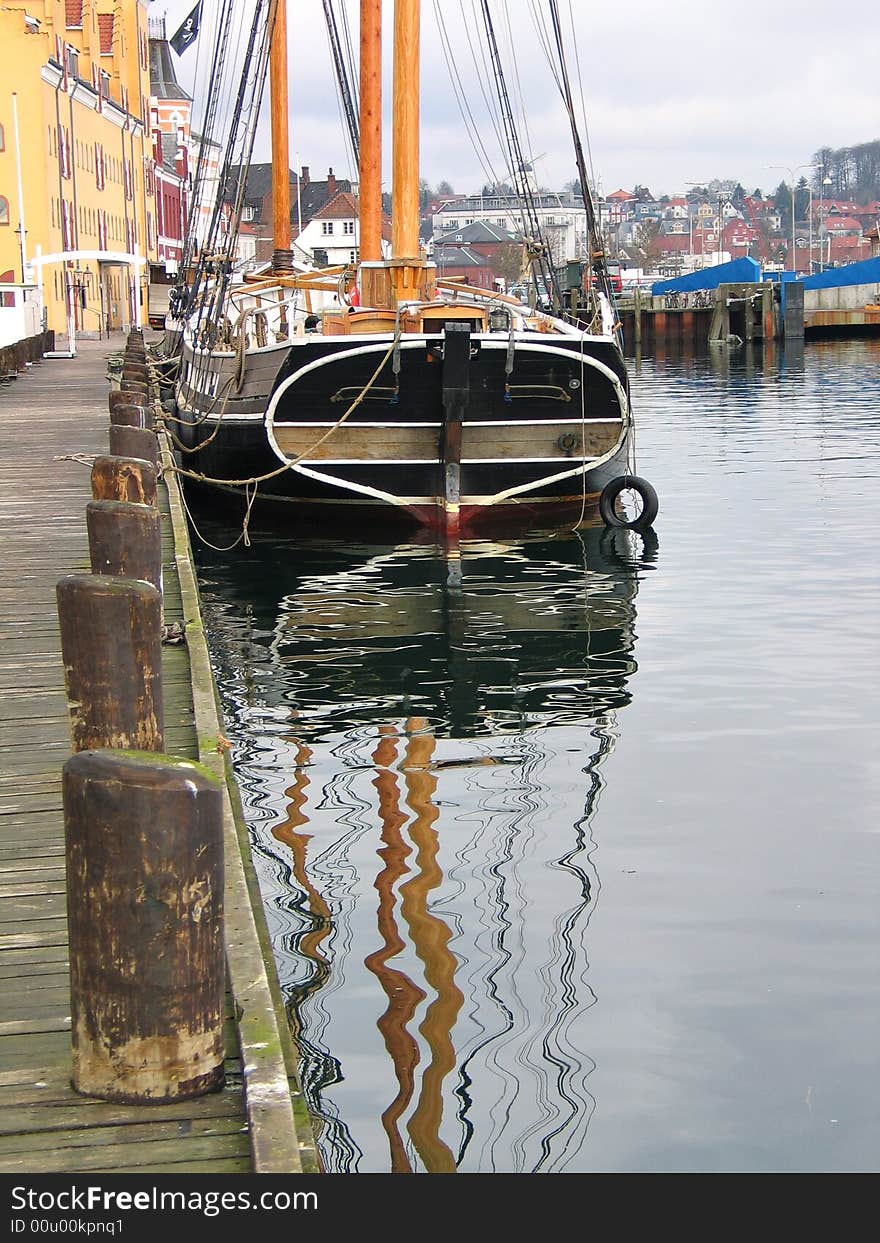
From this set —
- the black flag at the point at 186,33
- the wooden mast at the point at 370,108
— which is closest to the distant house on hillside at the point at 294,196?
the black flag at the point at 186,33

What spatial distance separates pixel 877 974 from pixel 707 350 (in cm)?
6982

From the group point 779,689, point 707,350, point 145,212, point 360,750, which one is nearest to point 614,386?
point 779,689

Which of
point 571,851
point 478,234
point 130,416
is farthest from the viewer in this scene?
point 478,234

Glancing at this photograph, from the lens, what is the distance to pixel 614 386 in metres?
20.2

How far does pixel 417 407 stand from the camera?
19.5 meters

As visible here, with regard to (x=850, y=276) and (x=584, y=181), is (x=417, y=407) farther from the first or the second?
(x=850, y=276)

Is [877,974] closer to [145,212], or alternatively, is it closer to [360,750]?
[360,750]

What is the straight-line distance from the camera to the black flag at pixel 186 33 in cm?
4519

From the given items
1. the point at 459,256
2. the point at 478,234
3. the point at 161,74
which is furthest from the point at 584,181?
the point at 478,234

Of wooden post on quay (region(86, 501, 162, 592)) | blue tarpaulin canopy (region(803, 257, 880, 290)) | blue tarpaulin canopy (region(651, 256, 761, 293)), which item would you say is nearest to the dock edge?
wooden post on quay (region(86, 501, 162, 592))

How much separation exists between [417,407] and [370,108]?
6.59 metres

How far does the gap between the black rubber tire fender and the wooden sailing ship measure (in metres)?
0.02

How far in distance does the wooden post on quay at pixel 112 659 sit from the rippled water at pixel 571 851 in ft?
4.33

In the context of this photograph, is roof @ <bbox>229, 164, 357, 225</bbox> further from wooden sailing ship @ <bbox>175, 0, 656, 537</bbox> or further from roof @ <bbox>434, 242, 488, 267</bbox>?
wooden sailing ship @ <bbox>175, 0, 656, 537</bbox>
